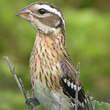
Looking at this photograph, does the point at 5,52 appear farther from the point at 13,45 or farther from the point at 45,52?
the point at 45,52

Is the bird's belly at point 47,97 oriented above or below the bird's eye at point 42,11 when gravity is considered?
below

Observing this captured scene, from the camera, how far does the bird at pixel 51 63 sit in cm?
586

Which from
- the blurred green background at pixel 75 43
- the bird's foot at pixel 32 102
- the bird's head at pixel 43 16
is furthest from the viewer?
the blurred green background at pixel 75 43

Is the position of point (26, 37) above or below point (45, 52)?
below

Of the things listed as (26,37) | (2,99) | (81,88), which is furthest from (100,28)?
(81,88)

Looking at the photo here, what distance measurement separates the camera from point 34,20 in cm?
597

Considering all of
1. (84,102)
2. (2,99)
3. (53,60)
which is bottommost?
(2,99)

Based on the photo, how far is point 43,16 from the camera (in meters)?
6.02

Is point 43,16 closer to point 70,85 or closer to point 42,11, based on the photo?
point 42,11

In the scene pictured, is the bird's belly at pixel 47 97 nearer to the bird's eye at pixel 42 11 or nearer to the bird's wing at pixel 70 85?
the bird's wing at pixel 70 85

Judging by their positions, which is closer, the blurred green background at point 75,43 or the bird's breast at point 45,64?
the bird's breast at point 45,64

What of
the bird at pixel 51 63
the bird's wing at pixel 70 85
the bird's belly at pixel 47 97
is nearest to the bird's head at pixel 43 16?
the bird at pixel 51 63

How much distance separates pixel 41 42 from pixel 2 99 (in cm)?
234

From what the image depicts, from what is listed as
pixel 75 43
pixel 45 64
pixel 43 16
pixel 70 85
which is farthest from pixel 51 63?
pixel 75 43
